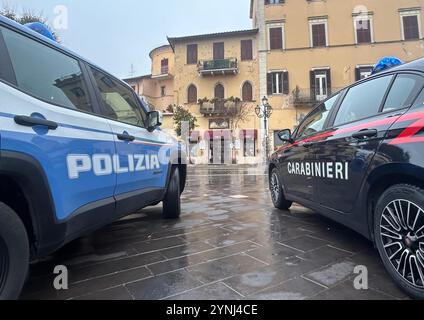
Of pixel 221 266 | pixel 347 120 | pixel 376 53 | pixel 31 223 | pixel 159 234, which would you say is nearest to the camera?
pixel 31 223

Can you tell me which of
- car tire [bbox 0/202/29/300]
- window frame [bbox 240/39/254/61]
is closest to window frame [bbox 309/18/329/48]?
window frame [bbox 240/39/254/61]

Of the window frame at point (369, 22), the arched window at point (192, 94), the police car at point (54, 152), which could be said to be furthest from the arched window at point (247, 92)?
the police car at point (54, 152)

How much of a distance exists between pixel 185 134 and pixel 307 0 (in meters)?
14.4

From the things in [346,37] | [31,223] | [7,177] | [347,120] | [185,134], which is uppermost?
[346,37]

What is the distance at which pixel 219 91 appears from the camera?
1008 inches

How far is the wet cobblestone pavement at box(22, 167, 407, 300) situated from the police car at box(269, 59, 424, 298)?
0.33 m

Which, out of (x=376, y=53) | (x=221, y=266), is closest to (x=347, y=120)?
(x=221, y=266)

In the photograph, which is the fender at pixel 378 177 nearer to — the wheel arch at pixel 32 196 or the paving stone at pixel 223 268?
the paving stone at pixel 223 268

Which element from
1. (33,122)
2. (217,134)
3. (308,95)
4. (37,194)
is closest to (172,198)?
(37,194)

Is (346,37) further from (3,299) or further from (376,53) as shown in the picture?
(3,299)

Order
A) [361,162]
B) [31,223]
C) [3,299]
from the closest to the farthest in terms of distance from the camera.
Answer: [3,299] < [31,223] < [361,162]

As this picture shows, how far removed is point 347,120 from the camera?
9.04 feet

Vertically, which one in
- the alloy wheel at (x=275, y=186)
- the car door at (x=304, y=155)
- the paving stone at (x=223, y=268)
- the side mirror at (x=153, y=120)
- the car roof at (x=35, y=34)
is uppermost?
the car roof at (x=35, y=34)

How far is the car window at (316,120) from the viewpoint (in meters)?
3.31
